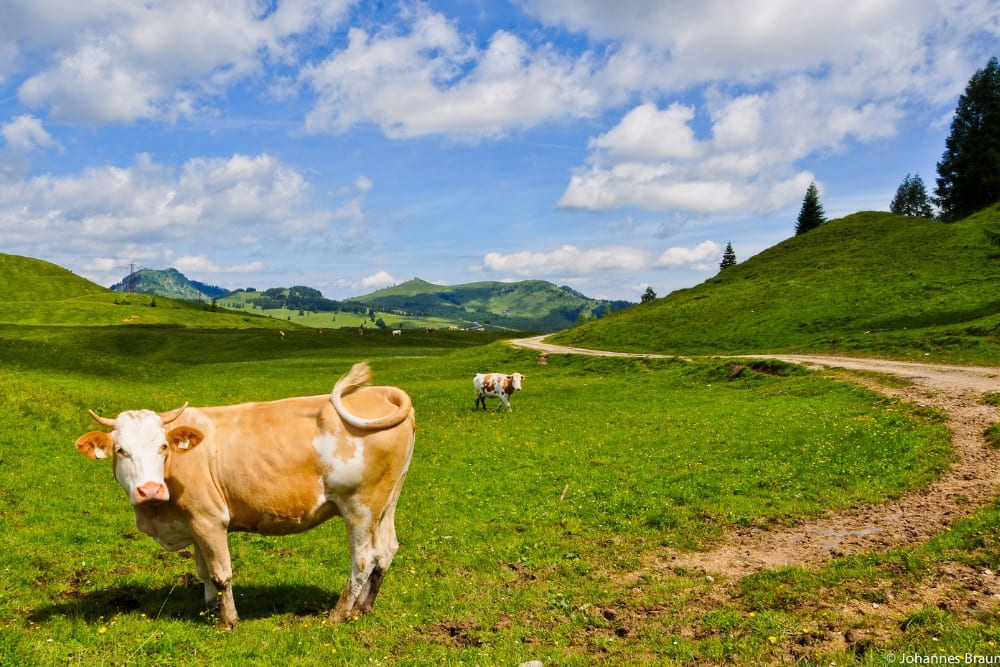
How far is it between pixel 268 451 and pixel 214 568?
209 centimetres

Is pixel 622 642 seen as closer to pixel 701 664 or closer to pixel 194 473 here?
pixel 701 664

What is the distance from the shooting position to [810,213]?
125m

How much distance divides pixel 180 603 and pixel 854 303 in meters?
70.8

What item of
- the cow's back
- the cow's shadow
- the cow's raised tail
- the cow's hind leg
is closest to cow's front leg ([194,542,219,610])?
the cow's shadow

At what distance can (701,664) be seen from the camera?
7.98 meters

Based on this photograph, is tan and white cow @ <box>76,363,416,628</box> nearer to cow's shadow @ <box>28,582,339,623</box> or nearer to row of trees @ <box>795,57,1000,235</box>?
cow's shadow @ <box>28,582,339,623</box>

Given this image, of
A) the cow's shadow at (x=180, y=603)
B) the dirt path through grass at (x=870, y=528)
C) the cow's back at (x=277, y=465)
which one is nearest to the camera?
the cow's back at (x=277, y=465)

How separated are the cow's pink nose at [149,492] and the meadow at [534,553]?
86.3 inches

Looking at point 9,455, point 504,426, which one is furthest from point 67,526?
point 504,426

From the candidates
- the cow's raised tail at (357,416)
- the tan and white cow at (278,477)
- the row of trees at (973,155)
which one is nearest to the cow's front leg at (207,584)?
the tan and white cow at (278,477)

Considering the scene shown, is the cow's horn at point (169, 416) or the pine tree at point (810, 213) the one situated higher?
the pine tree at point (810, 213)

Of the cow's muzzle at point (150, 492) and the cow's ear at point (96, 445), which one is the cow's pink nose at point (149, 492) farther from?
the cow's ear at point (96, 445)

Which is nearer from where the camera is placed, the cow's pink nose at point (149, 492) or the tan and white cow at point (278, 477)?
the cow's pink nose at point (149, 492)

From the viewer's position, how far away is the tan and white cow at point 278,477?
938cm
